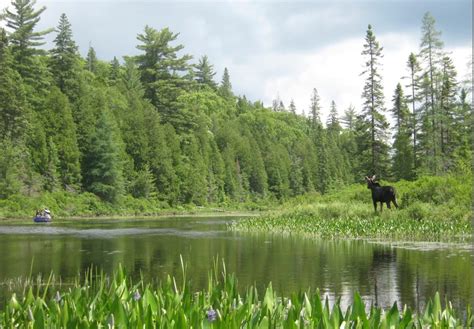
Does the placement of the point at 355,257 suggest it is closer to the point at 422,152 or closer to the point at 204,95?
the point at 422,152

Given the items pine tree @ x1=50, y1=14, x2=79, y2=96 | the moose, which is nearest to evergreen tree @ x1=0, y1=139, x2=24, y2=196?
pine tree @ x1=50, y1=14, x2=79, y2=96

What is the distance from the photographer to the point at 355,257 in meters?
18.5

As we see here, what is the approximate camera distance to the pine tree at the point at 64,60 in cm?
7506

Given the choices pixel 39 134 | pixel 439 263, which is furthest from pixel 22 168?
pixel 439 263

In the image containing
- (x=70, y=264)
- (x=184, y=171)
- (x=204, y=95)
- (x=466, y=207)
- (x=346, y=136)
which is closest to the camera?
(x=70, y=264)

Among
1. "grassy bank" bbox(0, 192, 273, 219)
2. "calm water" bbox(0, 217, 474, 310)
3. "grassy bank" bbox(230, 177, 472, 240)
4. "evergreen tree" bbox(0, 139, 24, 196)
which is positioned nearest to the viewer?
"calm water" bbox(0, 217, 474, 310)

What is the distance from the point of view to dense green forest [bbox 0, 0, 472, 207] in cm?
6028

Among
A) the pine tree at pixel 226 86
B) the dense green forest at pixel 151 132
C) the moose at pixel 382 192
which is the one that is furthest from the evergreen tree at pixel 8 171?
the pine tree at pixel 226 86

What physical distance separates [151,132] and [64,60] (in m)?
15.5

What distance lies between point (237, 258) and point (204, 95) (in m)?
110

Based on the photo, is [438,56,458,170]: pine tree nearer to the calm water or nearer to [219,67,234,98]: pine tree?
the calm water

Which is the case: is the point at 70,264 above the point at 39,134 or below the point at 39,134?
below

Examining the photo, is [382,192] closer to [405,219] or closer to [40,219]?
[405,219]

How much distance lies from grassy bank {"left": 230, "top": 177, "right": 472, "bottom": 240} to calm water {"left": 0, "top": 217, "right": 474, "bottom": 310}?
2.43 metres
